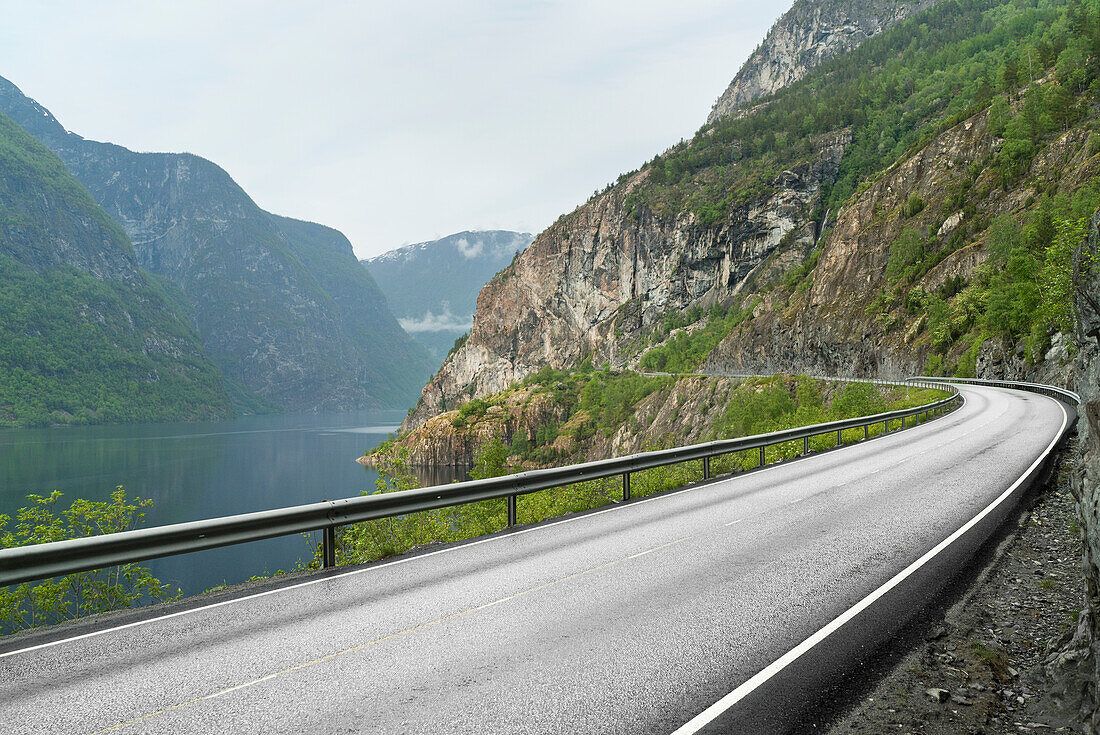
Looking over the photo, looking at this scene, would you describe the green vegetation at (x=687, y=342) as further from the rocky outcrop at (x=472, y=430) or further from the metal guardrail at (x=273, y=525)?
the metal guardrail at (x=273, y=525)

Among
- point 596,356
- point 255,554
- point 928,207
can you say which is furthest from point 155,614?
point 596,356

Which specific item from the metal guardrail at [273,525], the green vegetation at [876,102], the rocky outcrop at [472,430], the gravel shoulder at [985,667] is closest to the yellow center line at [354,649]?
the metal guardrail at [273,525]

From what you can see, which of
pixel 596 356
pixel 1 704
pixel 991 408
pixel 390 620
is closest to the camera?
pixel 1 704

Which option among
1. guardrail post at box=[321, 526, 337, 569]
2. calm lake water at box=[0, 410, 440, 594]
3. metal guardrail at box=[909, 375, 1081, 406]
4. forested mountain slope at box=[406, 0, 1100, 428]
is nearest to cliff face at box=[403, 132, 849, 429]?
forested mountain slope at box=[406, 0, 1100, 428]

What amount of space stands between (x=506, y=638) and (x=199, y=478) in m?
91.4

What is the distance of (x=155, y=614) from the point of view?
5.97m

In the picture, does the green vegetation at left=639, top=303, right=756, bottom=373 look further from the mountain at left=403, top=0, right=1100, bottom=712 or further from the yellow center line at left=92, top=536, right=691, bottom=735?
the yellow center line at left=92, top=536, right=691, bottom=735

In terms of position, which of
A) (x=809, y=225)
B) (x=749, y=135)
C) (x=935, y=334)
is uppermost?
(x=749, y=135)

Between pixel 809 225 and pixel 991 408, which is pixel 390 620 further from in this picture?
pixel 809 225

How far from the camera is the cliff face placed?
12044 centimetres

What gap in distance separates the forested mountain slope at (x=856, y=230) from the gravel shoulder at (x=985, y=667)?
105ft

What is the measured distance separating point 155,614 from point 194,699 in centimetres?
244

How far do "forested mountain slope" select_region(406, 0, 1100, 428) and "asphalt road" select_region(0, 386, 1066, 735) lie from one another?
1265 inches

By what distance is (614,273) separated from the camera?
155250 millimetres
